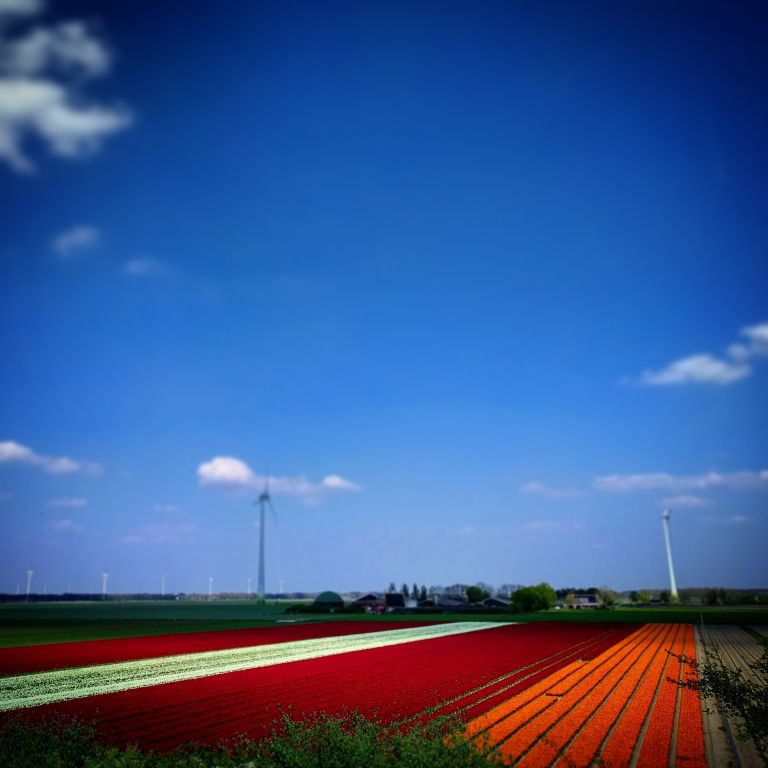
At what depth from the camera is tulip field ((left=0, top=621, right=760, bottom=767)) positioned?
1834 centimetres

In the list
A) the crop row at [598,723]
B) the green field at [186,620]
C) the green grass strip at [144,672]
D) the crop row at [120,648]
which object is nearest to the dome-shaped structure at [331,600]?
the green field at [186,620]

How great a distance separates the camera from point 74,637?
61.2 m

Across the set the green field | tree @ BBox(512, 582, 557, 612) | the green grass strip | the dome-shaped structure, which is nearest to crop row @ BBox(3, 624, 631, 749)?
the green grass strip

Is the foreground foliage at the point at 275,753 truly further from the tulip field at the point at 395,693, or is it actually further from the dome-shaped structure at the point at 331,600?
the dome-shaped structure at the point at 331,600

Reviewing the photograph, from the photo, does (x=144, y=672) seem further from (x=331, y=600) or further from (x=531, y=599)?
(x=331, y=600)

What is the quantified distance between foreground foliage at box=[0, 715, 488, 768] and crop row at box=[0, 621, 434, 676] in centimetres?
2101

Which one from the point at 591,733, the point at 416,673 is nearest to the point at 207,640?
the point at 416,673

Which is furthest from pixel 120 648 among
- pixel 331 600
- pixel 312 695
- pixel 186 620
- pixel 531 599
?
pixel 331 600

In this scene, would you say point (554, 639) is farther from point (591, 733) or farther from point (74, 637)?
point (74, 637)

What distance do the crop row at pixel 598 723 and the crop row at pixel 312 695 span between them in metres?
1.65

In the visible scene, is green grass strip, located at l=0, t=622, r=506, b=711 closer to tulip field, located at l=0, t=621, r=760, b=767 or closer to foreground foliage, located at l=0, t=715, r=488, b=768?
tulip field, located at l=0, t=621, r=760, b=767

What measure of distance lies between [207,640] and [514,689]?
3622 centimetres

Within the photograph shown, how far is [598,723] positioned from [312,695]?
11589 mm

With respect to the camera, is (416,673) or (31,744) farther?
(416,673)
